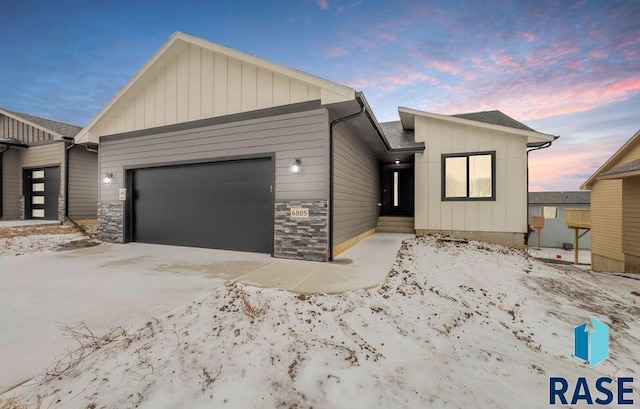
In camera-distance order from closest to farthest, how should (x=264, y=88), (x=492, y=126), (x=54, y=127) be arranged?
(x=264, y=88), (x=492, y=126), (x=54, y=127)

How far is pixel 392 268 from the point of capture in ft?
14.3

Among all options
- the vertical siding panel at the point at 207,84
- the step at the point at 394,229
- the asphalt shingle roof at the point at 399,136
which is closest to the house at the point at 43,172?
the vertical siding panel at the point at 207,84

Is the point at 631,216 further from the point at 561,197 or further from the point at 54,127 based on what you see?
the point at 54,127

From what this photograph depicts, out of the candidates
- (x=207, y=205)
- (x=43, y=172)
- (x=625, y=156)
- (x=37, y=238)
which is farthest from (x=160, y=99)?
(x=625, y=156)

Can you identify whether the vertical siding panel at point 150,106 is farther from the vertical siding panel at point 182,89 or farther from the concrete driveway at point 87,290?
the concrete driveway at point 87,290

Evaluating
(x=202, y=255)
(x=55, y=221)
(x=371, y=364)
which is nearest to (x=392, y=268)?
(x=371, y=364)

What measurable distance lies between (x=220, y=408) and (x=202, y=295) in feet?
6.05

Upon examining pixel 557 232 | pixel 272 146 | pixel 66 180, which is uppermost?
pixel 272 146

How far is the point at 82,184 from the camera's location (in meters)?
10.1

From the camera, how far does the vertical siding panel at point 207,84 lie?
582cm

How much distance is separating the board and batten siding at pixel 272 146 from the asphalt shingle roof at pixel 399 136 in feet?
14.9

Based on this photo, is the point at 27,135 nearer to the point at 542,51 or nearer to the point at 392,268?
the point at 392,268

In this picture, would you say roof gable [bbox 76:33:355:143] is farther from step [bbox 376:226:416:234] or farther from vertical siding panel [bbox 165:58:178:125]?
step [bbox 376:226:416:234]

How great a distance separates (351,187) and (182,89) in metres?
5.19
